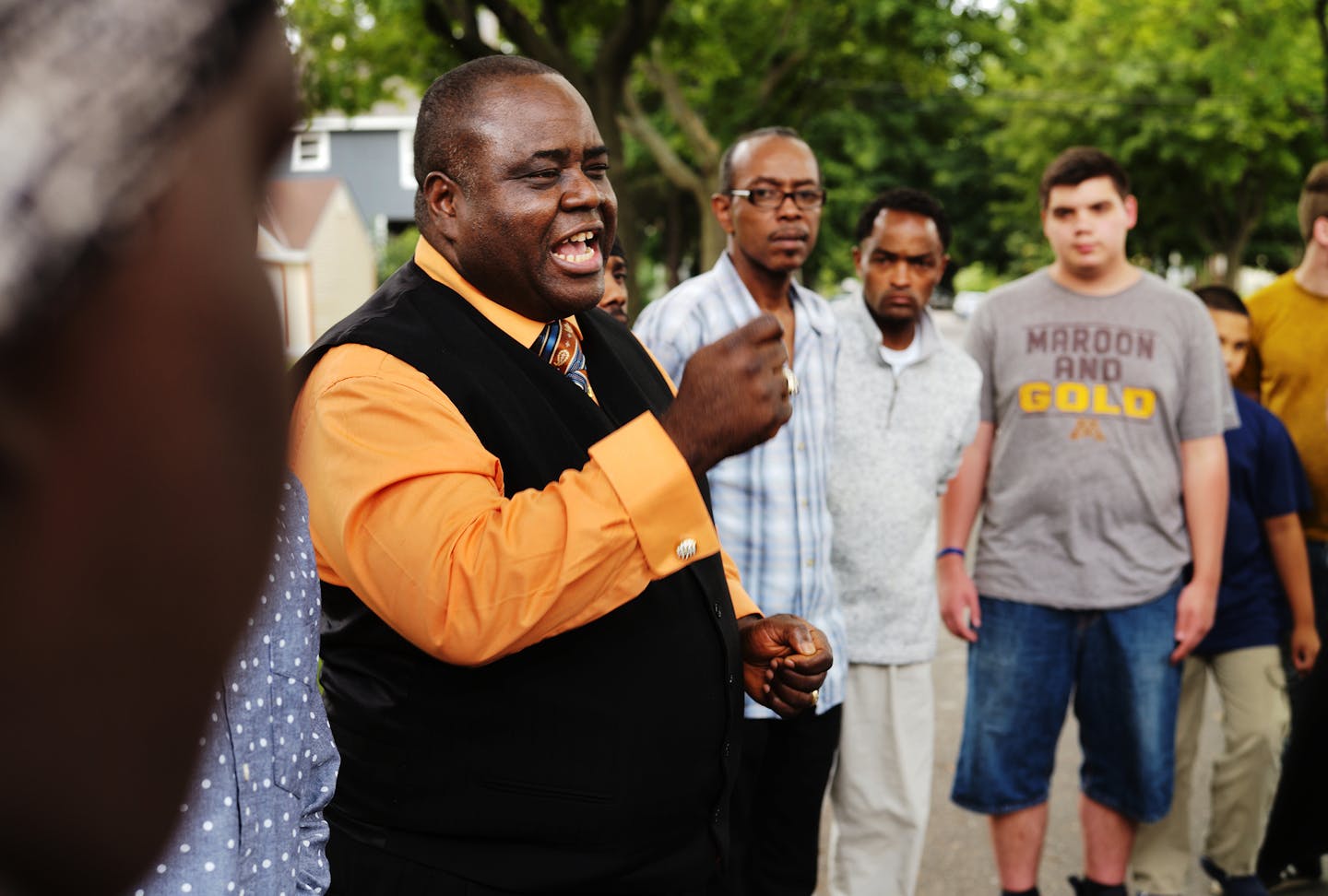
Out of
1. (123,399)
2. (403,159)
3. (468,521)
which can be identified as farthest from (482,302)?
(403,159)

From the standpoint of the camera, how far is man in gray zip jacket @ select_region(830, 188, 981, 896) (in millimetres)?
3885

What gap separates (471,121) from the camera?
7.11 ft

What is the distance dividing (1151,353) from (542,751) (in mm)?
2723

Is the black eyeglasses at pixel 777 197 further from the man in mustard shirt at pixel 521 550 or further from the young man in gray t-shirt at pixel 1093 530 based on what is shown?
the man in mustard shirt at pixel 521 550

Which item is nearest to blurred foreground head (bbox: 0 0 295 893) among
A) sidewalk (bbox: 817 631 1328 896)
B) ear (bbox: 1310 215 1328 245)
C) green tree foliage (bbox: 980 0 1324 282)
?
sidewalk (bbox: 817 631 1328 896)

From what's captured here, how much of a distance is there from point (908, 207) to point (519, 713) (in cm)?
277

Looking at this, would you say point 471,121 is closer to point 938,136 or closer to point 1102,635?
point 1102,635

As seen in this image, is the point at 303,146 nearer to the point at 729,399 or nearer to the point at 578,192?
the point at 729,399

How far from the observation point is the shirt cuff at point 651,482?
1.75 metres

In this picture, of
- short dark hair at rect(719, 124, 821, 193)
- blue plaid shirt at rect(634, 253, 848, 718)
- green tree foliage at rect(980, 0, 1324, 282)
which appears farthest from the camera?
green tree foliage at rect(980, 0, 1324, 282)

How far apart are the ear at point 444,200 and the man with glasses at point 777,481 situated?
1218 millimetres

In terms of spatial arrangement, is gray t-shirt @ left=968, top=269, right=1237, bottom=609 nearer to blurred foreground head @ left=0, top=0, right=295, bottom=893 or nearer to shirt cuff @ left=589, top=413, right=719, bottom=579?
shirt cuff @ left=589, top=413, right=719, bottom=579

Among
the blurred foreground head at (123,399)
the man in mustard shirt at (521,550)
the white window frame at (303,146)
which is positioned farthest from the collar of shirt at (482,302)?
the blurred foreground head at (123,399)

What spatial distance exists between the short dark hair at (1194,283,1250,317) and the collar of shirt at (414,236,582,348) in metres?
3.32
